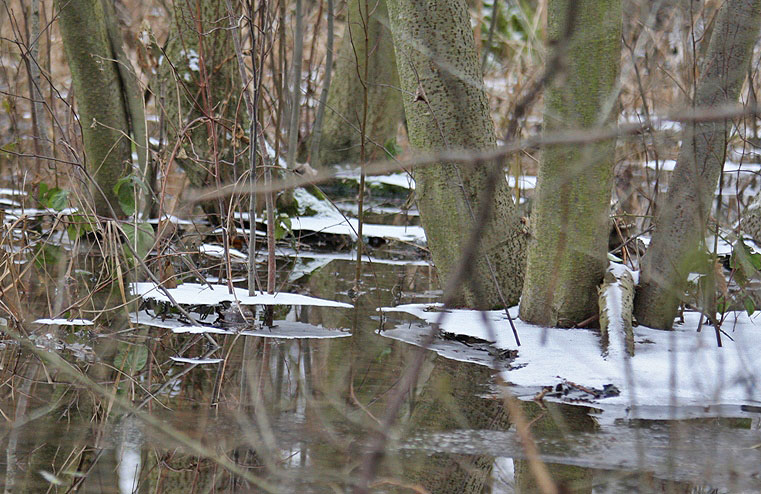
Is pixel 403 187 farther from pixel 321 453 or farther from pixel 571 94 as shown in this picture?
pixel 321 453

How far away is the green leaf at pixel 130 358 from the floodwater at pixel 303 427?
0.01 meters

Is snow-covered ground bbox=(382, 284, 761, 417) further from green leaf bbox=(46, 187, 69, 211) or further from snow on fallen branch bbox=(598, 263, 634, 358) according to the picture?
green leaf bbox=(46, 187, 69, 211)

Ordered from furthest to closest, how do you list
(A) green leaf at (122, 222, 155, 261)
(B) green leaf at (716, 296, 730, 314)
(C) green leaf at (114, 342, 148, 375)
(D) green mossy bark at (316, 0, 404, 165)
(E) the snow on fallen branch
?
(D) green mossy bark at (316, 0, 404, 165) → (A) green leaf at (122, 222, 155, 261) → (B) green leaf at (716, 296, 730, 314) → (E) the snow on fallen branch → (C) green leaf at (114, 342, 148, 375)

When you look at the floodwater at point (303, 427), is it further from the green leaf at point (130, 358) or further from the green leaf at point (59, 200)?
the green leaf at point (59, 200)

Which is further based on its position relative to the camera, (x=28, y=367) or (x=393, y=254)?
(x=393, y=254)

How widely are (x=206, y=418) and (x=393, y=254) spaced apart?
3.41m

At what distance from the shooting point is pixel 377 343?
12.0 feet

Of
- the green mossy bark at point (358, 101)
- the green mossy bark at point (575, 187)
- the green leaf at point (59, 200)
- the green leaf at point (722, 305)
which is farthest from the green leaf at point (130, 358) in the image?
the green mossy bark at point (358, 101)

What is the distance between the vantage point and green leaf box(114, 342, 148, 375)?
3186 millimetres

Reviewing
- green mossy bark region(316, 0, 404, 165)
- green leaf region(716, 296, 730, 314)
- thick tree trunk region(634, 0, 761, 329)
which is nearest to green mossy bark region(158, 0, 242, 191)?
green mossy bark region(316, 0, 404, 165)

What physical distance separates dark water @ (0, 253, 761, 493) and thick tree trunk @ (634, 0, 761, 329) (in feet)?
2.41

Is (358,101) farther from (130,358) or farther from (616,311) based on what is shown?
(130,358)

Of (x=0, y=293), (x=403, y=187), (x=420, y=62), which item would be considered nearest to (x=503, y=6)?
(x=403, y=187)

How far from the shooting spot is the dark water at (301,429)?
2.25 m
